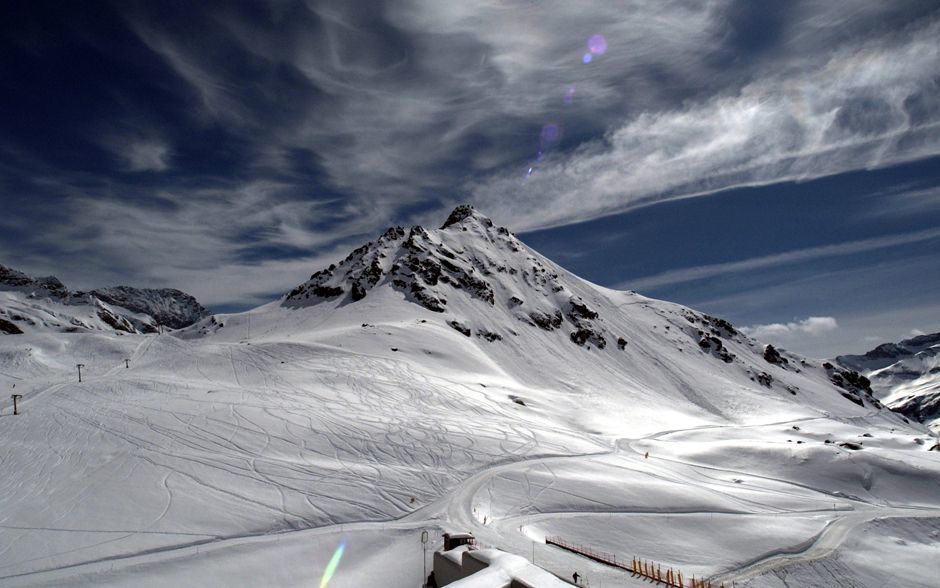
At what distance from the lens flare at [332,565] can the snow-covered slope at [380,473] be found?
0.37 m

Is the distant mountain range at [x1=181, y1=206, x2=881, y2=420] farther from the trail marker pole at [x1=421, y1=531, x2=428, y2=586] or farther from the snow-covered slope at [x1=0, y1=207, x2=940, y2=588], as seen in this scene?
the trail marker pole at [x1=421, y1=531, x2=428, y2=586]

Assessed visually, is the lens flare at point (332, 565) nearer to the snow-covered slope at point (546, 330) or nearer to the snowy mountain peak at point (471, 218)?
the snow-covered slope at point (546, 330)

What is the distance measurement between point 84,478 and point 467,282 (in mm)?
114699

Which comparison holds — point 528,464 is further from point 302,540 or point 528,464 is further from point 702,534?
point 302,540

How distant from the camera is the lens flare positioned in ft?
73.5

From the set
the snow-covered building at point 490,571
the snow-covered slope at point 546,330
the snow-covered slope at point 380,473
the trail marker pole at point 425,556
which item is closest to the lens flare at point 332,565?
the snow-covered slope at point 380,473

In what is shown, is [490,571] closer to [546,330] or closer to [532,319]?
[546,330]

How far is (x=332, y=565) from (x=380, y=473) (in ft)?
34.4

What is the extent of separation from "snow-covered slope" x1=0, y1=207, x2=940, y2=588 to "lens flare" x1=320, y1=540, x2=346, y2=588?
0.37m

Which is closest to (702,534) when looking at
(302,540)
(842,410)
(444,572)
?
(444,572)

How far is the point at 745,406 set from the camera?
110000mm

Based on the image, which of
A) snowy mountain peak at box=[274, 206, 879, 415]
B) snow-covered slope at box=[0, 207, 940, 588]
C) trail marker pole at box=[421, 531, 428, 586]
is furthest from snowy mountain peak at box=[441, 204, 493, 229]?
trail marker pole at box=[421, 531, 428, 586]

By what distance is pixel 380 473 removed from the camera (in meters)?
34.1

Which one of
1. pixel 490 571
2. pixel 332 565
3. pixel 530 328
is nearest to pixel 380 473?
pixel 332 565
